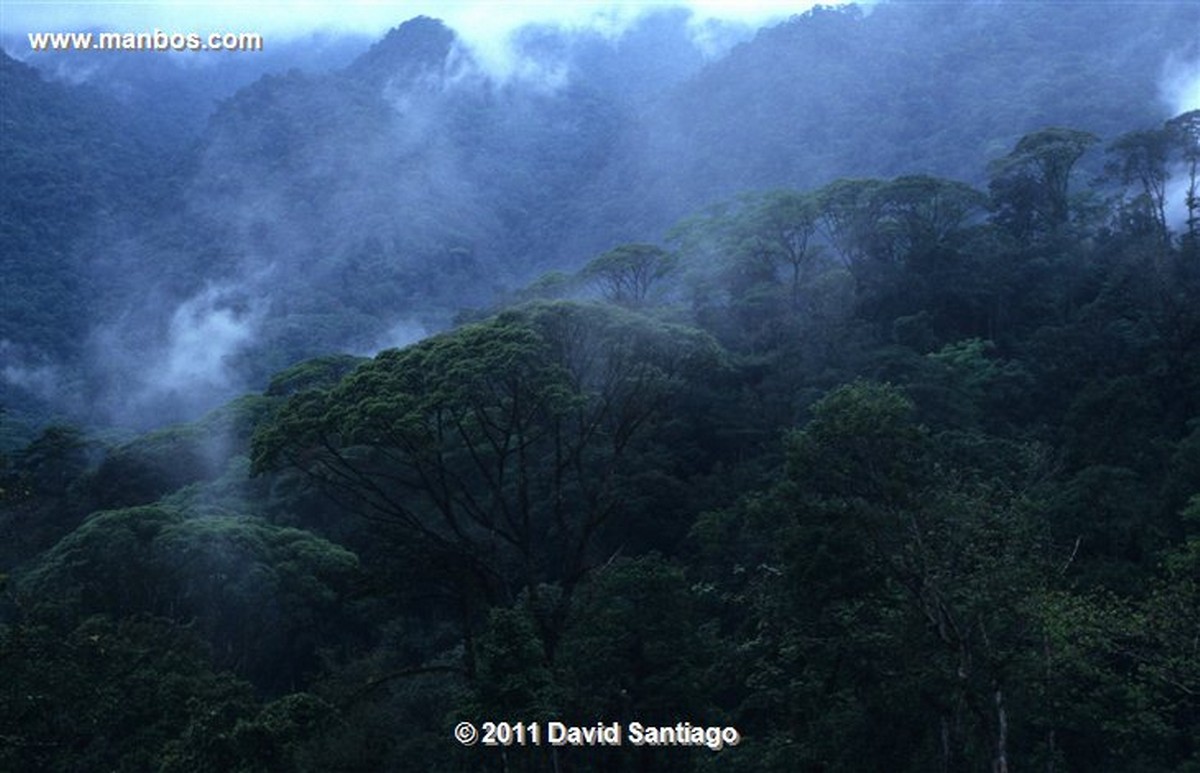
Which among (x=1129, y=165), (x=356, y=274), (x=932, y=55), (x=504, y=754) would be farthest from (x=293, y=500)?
(x=932, y=55)

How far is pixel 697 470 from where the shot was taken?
31.3 m

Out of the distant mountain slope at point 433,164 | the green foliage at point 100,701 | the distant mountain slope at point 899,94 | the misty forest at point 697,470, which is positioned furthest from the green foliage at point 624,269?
the distant mountain slope at point 899,94

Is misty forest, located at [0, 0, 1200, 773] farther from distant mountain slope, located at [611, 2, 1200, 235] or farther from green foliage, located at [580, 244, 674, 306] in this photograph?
distant mountain slope, located at [611, 2, 1200, 235]

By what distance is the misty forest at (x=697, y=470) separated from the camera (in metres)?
15.0

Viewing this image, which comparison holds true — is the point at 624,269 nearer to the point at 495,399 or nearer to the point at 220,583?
the point at 220,583

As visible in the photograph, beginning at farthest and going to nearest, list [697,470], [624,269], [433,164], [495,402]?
[433,164] → [624,269] → [697,470] → [495,402]

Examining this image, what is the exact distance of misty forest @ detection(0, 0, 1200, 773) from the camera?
15.0 metres

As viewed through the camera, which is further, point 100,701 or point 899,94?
point 899,94

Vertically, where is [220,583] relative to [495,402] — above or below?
above

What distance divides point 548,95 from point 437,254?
31.0 meters

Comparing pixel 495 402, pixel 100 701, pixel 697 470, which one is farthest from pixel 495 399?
pixel 697 470

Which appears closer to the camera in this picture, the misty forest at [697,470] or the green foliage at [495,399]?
the misty forest at [697,470]

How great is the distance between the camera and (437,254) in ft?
274

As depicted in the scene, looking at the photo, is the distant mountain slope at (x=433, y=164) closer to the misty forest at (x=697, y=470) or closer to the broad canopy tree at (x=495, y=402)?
the misty forest at (x=697, y=470)
